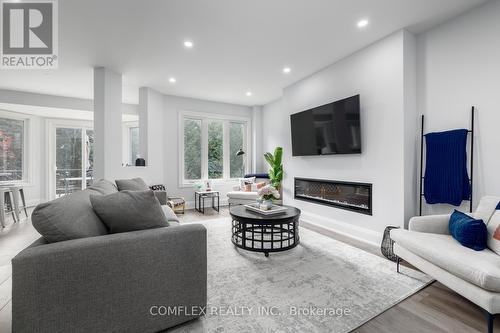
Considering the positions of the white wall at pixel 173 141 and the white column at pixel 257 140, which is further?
the white column at pixel 257 140

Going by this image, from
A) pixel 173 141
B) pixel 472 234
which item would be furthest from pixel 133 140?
pixel 472 234

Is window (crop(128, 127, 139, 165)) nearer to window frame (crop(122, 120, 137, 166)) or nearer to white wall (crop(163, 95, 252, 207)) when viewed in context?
window frame (crop(122, 120, 137, 166))

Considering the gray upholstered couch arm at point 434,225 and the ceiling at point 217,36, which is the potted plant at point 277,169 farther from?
the gray upholstered couch arm at point 434,225

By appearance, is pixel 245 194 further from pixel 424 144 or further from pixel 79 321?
pixel 79 321

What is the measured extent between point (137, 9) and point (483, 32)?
12.1 feet

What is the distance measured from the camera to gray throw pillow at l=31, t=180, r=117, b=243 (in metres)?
1.32

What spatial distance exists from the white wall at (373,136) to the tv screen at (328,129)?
0.12 metres

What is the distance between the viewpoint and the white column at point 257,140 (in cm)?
673

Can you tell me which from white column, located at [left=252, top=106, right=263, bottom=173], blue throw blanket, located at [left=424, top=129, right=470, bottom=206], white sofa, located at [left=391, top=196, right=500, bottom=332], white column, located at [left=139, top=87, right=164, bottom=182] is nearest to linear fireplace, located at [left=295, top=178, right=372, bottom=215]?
blue throw blanket, located at [left=424, top=129, right=470, bottom=206]

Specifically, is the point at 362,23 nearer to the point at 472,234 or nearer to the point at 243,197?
the point at 472,234

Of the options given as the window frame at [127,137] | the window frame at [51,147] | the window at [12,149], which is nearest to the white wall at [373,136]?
the window frame at [127,137]

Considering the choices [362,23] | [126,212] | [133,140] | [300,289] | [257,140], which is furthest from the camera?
[133,140]

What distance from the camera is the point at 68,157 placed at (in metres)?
6.60

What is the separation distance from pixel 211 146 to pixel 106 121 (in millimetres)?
2650
